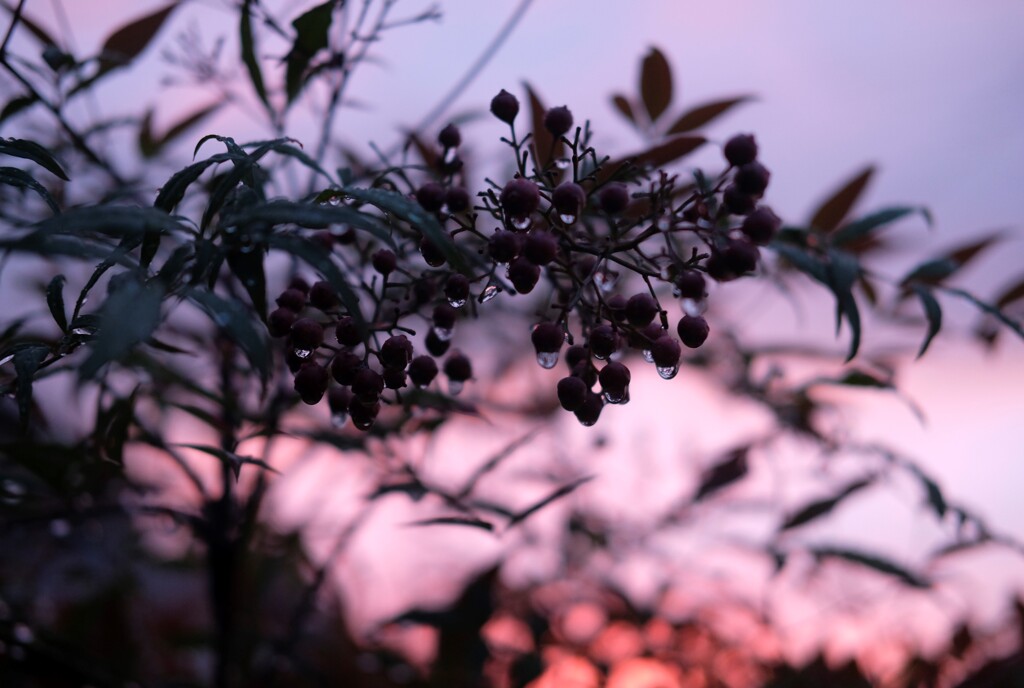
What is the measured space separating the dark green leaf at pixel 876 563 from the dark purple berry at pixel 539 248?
644 millimetres

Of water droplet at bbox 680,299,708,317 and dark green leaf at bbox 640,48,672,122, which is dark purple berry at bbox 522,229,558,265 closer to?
water droplet at bbox 680,299,708,317

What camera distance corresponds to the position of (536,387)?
5.20 ft

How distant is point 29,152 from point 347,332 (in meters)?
0.22

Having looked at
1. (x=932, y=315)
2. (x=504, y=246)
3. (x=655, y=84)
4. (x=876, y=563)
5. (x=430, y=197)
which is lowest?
(x=876, y=563)

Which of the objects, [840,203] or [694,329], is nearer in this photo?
[694,329]

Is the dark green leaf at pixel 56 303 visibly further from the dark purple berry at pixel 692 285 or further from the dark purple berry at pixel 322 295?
the dark purple berry at pixel 692 285

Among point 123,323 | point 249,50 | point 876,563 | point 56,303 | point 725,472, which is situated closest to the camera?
point 123,323

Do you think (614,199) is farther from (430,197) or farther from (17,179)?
(17,179)

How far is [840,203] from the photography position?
0.93 m

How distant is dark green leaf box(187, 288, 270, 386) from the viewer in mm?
369

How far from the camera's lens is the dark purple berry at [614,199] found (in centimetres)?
53

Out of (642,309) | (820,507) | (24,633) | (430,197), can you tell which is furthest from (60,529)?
(820,507)

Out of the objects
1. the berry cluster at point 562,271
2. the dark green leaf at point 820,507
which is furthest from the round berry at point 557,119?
the dark green leaf at point 820,507

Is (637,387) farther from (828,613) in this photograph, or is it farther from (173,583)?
(173,583)
